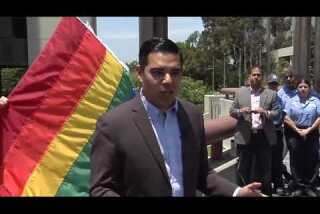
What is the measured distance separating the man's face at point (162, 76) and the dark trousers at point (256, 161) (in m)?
4.31

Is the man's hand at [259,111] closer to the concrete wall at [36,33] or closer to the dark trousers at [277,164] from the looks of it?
the dark trousers at [277,164]

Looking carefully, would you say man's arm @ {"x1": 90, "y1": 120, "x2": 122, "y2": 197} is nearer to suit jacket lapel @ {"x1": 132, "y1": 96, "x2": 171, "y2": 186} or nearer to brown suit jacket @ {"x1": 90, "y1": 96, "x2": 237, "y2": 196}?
brown suit jacket @ {"x1": 90, "y1": 96, "x2": 237, "y2": 196}

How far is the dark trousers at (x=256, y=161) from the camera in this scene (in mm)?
6398

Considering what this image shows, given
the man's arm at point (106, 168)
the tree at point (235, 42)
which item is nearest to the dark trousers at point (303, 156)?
the man's arm at point (106, 168)

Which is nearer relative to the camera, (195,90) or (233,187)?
(233,187)

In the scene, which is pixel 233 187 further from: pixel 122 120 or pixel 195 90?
pixel 195 90

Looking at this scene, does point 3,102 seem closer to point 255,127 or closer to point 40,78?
point 40,78

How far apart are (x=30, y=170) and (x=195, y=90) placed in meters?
17.4

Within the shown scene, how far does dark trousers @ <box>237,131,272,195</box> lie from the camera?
21.0 feet

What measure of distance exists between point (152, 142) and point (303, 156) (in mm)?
Result: 5400

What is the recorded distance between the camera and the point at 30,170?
10.3 feet

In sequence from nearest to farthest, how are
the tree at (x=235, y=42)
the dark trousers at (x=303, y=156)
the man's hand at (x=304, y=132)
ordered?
the man's hand at (x=304, y=132) < the dark trousers at (x=303, y=156) < the tree at (x=235, y=42)

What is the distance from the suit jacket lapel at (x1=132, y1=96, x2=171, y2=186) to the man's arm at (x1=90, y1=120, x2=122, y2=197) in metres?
0.12
